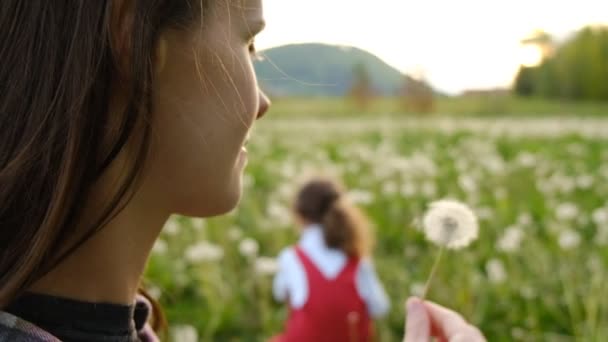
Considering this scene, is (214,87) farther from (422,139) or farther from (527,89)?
(527,89)

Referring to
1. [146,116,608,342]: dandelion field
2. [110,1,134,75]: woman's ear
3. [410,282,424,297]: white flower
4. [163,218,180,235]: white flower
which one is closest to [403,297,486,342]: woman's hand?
[110,1,134,75]: woman's ear

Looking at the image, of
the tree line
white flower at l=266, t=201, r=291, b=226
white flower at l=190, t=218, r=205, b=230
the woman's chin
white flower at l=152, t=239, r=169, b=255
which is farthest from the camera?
the tree line

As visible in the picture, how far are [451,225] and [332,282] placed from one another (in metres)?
1.99

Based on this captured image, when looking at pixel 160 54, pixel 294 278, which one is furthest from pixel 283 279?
pixel 160 54

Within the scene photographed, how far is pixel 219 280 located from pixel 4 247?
9.12ft

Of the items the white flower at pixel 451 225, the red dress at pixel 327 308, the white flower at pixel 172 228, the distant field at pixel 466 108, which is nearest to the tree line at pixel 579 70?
the distant field at pixel 466 108

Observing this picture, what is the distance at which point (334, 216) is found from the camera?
2.85 metres

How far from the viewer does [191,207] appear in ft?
2.43

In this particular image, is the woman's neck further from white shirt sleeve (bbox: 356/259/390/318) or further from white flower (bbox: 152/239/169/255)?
white flower (bbox: 152/239/169/255)

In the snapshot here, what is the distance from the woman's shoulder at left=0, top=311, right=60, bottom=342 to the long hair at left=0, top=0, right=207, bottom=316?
2cm

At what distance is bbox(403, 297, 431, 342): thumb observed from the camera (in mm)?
696

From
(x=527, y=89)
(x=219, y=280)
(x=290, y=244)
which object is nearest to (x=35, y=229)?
(x=219, y=280)

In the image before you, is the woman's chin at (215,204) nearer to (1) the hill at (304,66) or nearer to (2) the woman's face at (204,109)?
(2) the woman's face at (204,109)

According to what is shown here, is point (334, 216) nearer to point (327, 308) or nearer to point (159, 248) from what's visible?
point (327, 308)
